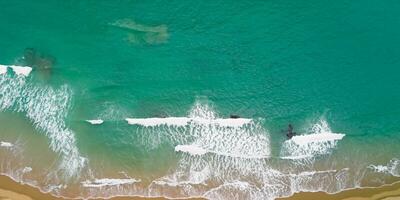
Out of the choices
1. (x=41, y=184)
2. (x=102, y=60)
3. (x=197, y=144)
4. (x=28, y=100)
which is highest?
(x=102, y=60)

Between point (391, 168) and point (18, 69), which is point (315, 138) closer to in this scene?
point (391, 168)

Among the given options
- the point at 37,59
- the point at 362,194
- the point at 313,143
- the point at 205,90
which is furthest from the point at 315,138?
the point at 37,59

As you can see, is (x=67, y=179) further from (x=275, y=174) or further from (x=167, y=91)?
(x=275, y=174)

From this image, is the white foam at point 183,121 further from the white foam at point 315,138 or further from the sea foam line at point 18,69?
the sea foam line at point 18,69

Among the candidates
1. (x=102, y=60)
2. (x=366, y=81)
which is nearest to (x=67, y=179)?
(x=102, y=60)

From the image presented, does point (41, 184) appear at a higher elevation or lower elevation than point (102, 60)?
lower

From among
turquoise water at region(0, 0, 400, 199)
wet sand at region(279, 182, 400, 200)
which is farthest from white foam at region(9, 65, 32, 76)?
wet sand at region(279, 182, 400, 200)
